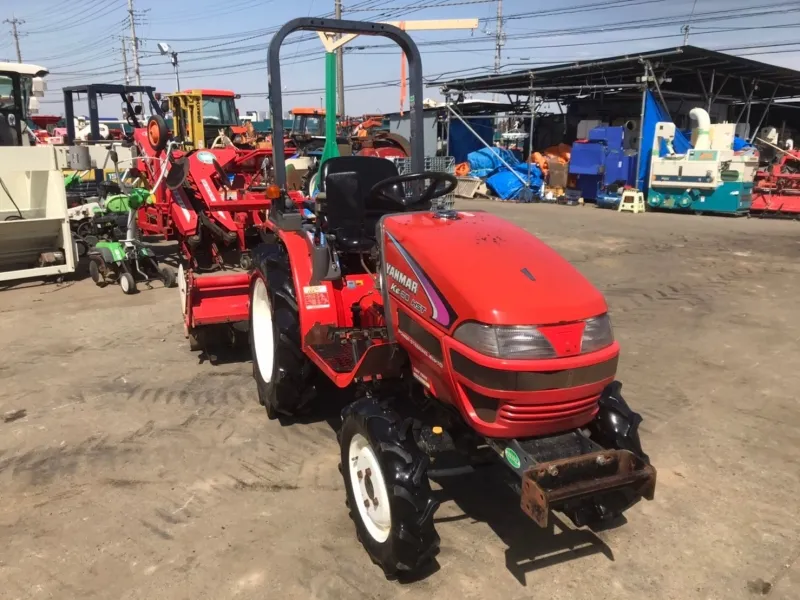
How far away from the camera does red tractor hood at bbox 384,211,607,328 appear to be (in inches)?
Result: 82.5

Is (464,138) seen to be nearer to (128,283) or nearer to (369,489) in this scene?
(128,283)

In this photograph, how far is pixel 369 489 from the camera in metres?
2.42

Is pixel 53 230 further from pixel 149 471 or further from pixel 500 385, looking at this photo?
pixel 500 385

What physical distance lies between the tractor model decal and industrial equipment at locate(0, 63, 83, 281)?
214 inches

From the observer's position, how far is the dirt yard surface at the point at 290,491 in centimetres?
231

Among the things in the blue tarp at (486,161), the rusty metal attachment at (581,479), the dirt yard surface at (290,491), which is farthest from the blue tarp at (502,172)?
the rusty metal attachment at (581,479)

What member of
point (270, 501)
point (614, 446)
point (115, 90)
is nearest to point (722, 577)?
point (614, 446)

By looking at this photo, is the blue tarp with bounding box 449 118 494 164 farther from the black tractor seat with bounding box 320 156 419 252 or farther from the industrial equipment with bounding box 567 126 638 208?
the black tractor seat with bounding box 320 156 419 252

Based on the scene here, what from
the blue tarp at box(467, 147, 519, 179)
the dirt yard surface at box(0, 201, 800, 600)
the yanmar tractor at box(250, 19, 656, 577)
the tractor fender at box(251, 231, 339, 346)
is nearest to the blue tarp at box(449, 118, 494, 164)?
the blue tarp at box(467, 147, 519, 179)

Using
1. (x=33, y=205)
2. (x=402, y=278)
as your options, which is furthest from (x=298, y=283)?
(x=33, y=205)

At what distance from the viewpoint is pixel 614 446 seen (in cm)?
233

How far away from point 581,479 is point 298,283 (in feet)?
5.59

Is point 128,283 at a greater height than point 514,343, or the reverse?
point 514,343

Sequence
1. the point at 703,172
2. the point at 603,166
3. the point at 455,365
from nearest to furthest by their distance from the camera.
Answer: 1. the point at 455,365
2. the point at 703,172
3. the point at 603,166
